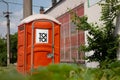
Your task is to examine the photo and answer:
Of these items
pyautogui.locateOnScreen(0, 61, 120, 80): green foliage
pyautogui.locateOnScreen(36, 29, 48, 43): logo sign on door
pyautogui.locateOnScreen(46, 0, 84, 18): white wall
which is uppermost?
pyautogui.locateOnScreen(46, 0, 84, 18): white wall

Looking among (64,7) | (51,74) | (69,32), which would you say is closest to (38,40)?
(69,32)

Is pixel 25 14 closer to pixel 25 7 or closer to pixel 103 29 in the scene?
pixel 25 7

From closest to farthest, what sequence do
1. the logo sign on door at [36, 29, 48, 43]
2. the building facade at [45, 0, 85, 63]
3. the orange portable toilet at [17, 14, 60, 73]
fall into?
1. the logo sign on door at [36, 29, 48, 43]
2. the orange portable toilet at [17, 14, 60, 73]
3. the building facade at [45, 0, 85, 63]

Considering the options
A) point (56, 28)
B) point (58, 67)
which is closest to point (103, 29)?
point (56, 28)

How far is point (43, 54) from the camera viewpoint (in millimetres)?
10750

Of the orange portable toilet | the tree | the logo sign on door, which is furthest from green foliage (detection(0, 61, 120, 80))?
the orange portable toilet

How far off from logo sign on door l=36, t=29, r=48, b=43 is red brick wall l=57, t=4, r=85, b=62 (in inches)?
158

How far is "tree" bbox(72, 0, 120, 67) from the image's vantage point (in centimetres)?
962

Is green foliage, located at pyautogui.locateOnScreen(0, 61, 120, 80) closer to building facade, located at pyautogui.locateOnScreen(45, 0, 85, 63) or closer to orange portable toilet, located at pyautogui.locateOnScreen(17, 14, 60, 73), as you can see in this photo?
orange portable toilet, located at pyautogui.locateOnScreen(17, 14, 60, 73)

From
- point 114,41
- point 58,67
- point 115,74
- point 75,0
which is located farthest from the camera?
point 75,0

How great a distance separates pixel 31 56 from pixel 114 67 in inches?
369

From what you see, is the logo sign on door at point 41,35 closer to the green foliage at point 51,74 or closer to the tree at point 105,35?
the tree at point 105,35

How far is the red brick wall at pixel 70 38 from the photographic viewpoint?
48.7 ft

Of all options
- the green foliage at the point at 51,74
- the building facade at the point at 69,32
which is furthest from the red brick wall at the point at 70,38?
the green foliage at the point at 51,74
